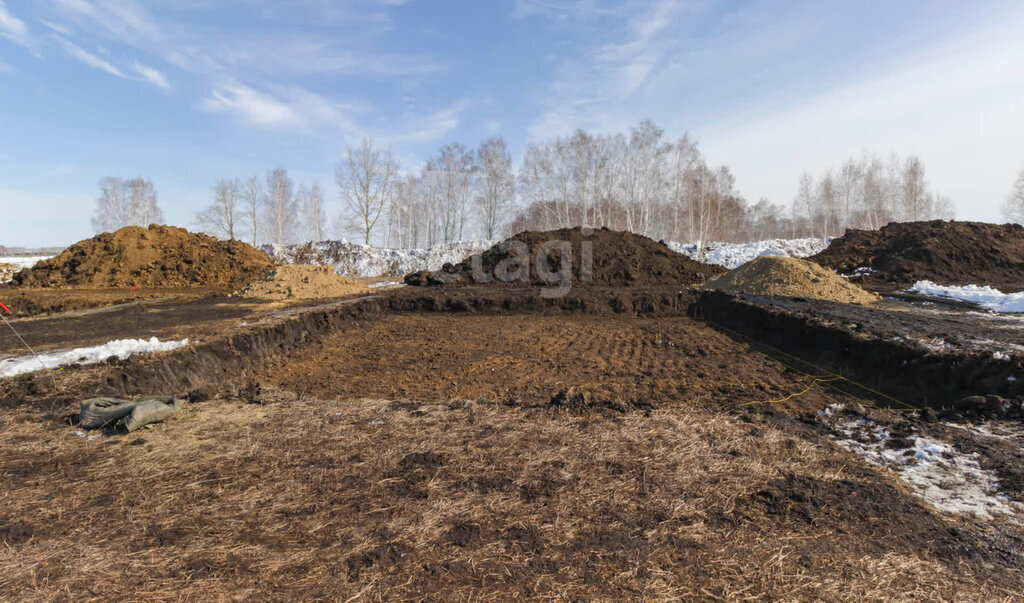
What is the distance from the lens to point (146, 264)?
2014 cm

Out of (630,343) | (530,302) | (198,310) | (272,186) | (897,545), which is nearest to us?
(897,545)

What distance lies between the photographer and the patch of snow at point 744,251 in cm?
2712

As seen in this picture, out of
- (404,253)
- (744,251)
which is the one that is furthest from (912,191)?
(404,253)

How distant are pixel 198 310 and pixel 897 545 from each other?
14214mm

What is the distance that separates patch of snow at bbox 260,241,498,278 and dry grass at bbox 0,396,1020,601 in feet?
85.9

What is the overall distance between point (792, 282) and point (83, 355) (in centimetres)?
1585

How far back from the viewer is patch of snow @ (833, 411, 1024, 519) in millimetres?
3115

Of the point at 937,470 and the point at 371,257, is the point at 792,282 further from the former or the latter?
the point at 371,257

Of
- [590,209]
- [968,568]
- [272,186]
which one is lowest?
[968,568]

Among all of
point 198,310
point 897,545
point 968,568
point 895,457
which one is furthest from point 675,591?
point 198,310

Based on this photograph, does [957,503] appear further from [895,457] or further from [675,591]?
[675,591]

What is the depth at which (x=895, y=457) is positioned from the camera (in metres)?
3.86

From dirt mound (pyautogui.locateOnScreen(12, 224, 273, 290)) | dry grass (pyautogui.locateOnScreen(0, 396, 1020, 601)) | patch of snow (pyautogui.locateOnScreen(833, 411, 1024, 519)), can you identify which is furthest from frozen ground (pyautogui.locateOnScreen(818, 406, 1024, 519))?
dirt mound (pyautogui.locateOnScreen(12, 224, 273, 290))

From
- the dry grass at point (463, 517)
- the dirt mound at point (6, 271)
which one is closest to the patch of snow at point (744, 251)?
the dry grass at point (463, 517)
